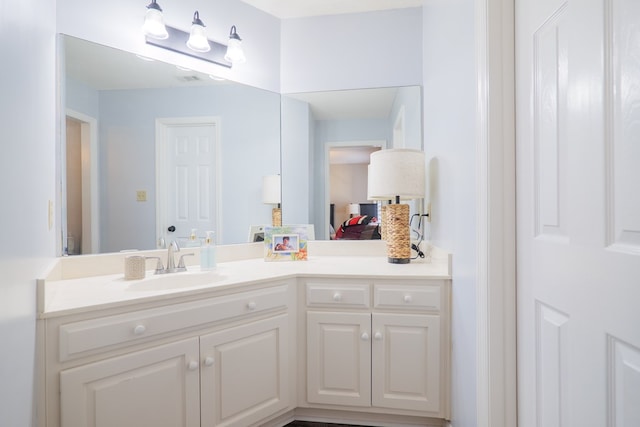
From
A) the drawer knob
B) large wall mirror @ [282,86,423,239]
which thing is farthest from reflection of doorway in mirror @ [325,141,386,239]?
the drawer knob

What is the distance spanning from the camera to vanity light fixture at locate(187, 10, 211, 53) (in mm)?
1933

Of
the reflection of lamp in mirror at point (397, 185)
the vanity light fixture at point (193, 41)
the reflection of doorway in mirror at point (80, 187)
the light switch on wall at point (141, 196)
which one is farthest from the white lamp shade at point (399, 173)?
the reflection of doorway in mirror at point (80, 187)

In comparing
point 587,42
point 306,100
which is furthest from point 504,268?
point 306,100

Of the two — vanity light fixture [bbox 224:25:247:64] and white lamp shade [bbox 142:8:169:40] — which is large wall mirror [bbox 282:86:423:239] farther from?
white lamp shade [bbox 142:8:169:40]

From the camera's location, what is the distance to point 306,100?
237 centimetres

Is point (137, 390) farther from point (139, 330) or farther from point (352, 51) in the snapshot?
point (352, 51)

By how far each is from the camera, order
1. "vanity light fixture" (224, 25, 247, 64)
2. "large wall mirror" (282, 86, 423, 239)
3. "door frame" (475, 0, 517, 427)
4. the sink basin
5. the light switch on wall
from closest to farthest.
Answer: "door frame" (475, 0, 517, 427), the sink basin, the light switch on wall, "vanity light fixture" (224, 25, 247, 64), "large wall mirror" (282, 86, 423, 239)

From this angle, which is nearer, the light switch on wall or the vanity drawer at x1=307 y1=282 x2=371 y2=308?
the vanity drawer at x1=307 y1=282 x2=371 y2=308

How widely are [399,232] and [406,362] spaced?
27.2 inches

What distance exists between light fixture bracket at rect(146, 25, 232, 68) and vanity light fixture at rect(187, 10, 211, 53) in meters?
0.04

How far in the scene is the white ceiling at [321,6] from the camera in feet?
7.25

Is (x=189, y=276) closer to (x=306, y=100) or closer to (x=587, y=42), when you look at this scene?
(x=306, y=100)

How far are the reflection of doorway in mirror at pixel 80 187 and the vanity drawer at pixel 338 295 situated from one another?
111 centimetres

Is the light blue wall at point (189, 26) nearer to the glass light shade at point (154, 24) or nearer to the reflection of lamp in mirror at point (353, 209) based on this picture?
the glass light shade at point (154, 24)
